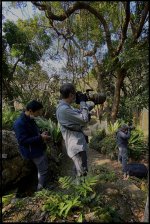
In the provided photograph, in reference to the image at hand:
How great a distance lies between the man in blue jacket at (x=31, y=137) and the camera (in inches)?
169

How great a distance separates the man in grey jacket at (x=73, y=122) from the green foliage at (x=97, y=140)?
5.51m

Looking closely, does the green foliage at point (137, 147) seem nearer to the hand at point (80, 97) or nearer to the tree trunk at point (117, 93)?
the tree trunk at point (117, 93)

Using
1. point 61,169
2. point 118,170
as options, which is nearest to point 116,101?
point 118,170

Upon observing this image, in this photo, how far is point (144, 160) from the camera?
28.2 ft

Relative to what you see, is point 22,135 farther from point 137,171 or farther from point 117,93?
point 117,93

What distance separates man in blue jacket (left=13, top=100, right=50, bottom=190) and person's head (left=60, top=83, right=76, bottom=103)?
27.8 inches

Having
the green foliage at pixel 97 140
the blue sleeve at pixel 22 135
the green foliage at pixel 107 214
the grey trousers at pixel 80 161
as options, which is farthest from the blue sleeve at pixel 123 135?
the green foliage at pixel 97 140

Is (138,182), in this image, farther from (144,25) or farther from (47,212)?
(144,25)

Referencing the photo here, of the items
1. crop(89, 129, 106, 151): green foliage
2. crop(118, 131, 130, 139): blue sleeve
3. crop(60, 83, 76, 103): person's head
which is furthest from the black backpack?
crop(60, 83, 76, 103): person's head

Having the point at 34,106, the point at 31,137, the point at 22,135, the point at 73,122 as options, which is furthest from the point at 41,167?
the point at 73,122

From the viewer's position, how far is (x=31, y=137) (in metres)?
4.38

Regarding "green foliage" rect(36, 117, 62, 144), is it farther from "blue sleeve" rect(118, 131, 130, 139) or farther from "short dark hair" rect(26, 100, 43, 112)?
"short dark hair" rect(26, 100, 43, 112)

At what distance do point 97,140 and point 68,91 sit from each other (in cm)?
641

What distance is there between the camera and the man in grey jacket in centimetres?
364
